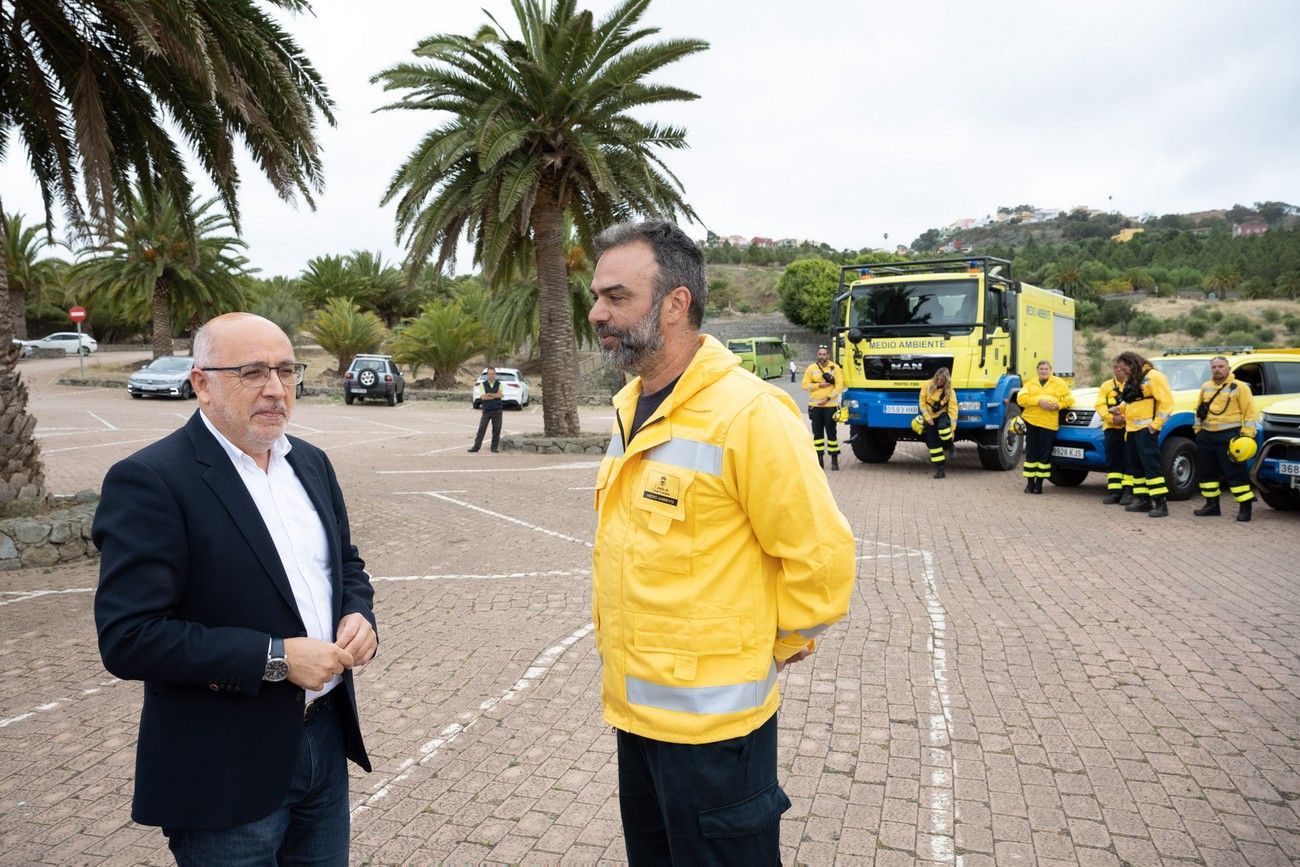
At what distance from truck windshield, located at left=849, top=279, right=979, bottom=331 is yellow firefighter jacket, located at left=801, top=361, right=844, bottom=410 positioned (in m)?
0.85

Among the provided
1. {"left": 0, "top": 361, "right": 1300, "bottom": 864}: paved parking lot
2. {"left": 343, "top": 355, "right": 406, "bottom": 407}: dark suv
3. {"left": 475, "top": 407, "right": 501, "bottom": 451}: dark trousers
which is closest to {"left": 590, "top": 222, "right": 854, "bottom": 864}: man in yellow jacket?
{"left": 0, "top": 361, "right": 1300, "bottom": 864}: paved parking lot

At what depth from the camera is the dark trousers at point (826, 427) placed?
15.3 m

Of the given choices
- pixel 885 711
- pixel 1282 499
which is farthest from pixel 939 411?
pixel 885 711

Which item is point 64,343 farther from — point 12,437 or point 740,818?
point 740,818

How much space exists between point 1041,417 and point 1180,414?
1.67 metres

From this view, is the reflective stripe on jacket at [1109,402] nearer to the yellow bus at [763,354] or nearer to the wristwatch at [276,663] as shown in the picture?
the wristwatch at [276,663]

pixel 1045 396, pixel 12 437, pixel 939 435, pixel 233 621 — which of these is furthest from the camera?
pixel 939 435

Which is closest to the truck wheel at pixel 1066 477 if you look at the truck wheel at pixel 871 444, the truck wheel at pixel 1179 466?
the truck wheel at pixel 1179 466

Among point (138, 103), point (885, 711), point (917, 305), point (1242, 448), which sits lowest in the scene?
point (885, 711)

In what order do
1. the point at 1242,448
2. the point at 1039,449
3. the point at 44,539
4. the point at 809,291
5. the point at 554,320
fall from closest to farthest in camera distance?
the point at 44,539 < the point at 1242,448 < the point at 1039,449 < the point at 554,320 < the point at 809,291

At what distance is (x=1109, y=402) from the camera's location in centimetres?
1123

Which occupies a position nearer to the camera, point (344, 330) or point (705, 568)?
point (705, 568)

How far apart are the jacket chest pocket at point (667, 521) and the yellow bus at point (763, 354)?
40.7m

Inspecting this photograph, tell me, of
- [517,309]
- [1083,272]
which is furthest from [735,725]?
[1083,272]
